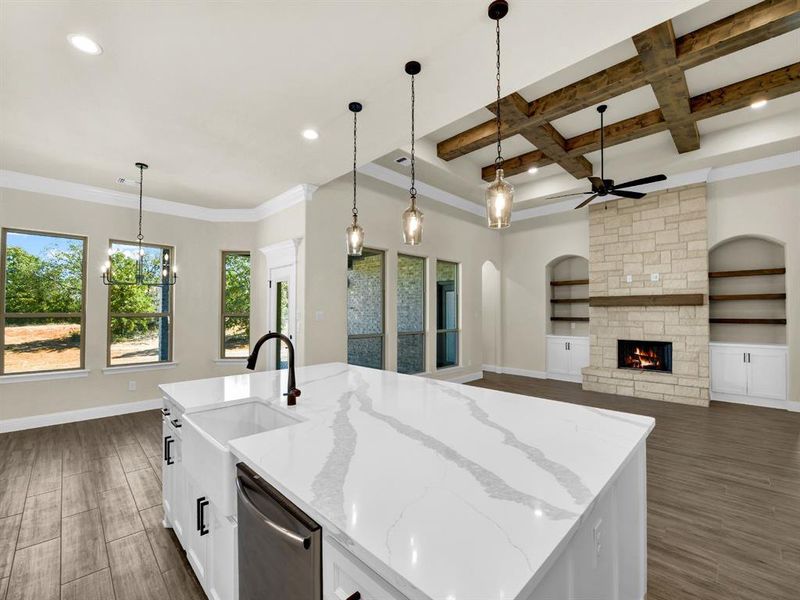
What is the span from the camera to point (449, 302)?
6605 millimetres

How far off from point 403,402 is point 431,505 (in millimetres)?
1011

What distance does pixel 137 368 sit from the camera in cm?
505

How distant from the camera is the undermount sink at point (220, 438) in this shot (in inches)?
54.8


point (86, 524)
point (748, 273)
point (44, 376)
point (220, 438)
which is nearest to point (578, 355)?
point (748, 273)

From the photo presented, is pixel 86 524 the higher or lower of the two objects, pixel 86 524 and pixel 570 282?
the lower

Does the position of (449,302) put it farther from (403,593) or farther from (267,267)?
(403,593)

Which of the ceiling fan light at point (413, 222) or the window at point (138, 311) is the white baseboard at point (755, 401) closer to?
the ceiling fan light at point (413, 222)

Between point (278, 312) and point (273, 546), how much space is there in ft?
14.4

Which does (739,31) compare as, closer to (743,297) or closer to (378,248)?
(378,248)

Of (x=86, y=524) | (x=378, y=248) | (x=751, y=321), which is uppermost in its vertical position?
(x=378, y=248)

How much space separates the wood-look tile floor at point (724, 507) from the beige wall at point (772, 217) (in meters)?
1.21

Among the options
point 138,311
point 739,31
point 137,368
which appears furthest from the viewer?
point 138,311

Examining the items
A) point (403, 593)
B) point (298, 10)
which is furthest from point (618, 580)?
point (298, 10)

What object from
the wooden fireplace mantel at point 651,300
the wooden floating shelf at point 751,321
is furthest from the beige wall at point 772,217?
the wooden fireplace mantel at point 651,300
